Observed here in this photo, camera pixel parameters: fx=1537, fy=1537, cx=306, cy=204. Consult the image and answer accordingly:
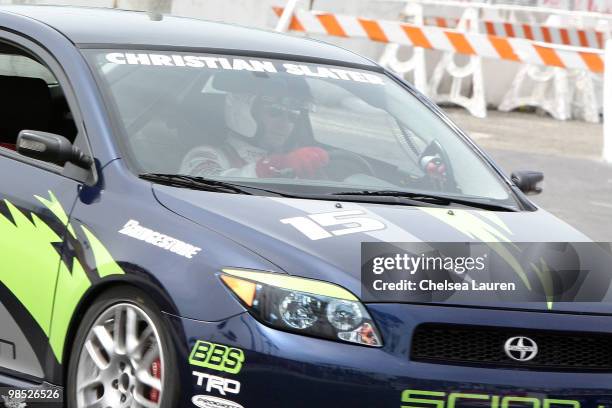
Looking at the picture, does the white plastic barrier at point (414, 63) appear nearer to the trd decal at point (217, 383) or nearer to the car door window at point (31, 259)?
the car door window at point (31, 259)

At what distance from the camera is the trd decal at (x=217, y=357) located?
14.6 ft

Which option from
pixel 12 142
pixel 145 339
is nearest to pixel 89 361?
pixel 145 339

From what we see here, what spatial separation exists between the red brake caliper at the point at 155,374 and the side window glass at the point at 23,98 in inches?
71.4

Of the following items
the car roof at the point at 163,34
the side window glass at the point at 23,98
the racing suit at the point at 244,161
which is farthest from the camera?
the side window glass at the point at 23,98

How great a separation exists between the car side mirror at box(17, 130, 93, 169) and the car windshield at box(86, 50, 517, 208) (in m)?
0.16

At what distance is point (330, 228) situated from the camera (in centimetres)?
490

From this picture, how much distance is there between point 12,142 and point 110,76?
92 cm

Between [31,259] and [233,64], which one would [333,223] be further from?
[233,64]

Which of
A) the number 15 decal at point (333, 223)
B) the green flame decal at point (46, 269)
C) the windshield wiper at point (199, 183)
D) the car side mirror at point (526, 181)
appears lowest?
the green flame decal at point (46, 269)

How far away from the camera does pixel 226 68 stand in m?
6.00

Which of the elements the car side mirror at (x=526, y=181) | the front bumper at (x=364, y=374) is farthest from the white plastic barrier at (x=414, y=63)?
the front bumper at (x=364, y=374)

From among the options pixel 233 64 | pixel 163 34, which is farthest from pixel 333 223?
pixel 163 34

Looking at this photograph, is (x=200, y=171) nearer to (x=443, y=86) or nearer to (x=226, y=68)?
(x=226, y=68)

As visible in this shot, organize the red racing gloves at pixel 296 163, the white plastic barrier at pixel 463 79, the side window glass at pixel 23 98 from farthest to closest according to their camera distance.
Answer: the white plastic barrier at pixel 463 79, the side window glass at pixel 23 98, the red racing gloves at pixel 296 163
